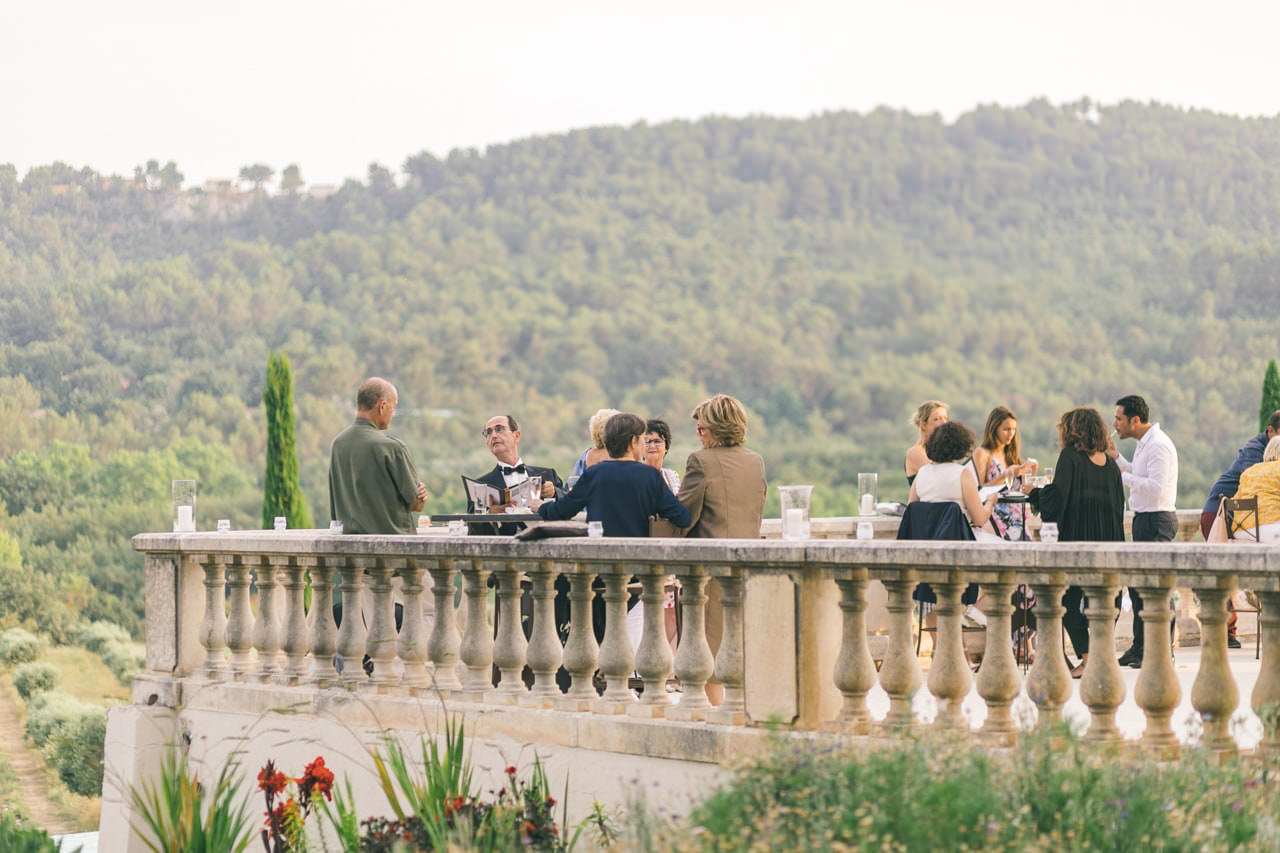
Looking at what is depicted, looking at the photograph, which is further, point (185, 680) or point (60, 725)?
point (60, 725)

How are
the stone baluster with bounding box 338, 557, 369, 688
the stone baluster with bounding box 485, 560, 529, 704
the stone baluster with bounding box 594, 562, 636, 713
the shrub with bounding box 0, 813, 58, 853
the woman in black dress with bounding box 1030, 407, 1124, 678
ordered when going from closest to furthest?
the stone baluster with bounding box 594, 562, 636, 713, the stone baluster with bounding box 485, 560, 529, 704, the stone baluster with bounding box 338, 557, 369, 688, the shrub with bounding box 0, 813, 58, 853, the woman in black dress with bounding box 1030, 407, 1124, 678

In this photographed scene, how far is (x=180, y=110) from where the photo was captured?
61719 mm

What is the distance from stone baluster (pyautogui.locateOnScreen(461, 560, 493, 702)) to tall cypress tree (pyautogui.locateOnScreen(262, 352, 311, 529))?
19.0 m

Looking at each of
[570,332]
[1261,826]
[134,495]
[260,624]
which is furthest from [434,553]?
[570,332]

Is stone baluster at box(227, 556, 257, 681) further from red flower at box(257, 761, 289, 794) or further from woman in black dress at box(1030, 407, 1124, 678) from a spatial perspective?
woman in black dress at box(1030, 407, 1124, 678)

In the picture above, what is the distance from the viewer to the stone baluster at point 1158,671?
5945 mm

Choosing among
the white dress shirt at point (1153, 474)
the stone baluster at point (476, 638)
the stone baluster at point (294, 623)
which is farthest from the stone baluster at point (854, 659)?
the white dress shirt at point (1153, 474)

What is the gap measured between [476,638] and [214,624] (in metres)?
2.09

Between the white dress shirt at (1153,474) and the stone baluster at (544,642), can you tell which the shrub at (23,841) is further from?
the white dress shirt at (1153,474)

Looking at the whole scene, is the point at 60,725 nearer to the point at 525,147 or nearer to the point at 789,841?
the point at 789,841

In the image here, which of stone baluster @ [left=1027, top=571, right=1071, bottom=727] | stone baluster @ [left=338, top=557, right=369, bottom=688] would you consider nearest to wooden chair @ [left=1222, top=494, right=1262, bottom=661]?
stone baluster @ [left=1027, top=571, right=1071, bottom=727]

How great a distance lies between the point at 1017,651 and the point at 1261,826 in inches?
228

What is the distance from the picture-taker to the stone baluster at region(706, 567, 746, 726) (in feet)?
23.1

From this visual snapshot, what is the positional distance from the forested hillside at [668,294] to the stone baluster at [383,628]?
48711 millimetres
